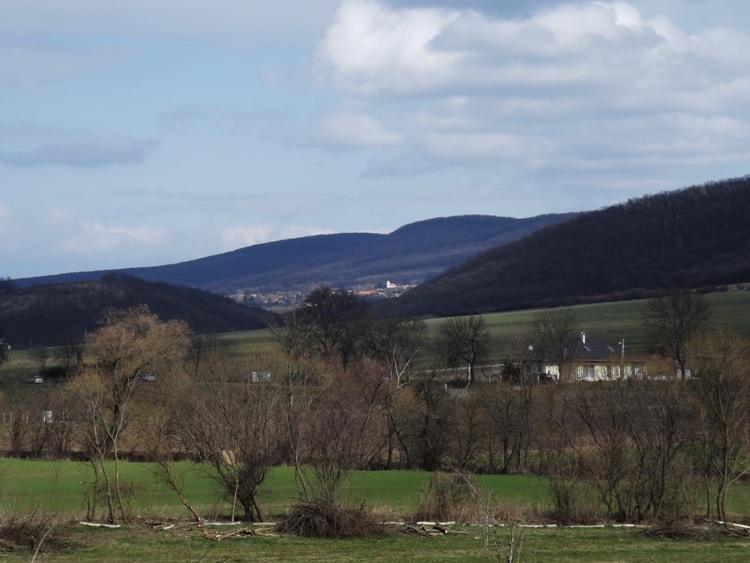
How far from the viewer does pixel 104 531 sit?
26406 mm

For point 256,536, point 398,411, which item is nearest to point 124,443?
point 398,411

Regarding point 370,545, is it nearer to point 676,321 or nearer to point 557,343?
point 676,321

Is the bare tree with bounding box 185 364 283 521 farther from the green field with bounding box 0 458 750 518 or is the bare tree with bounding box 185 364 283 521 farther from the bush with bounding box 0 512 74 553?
the bush with bounding box 0 512 74 553

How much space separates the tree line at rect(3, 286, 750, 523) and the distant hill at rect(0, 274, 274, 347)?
205ft

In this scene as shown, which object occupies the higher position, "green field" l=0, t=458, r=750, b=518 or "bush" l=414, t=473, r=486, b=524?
"bush" l=414, t=473, r=486, b=524

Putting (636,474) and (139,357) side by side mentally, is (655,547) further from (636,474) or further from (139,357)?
(139,357)

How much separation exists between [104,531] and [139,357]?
40.7 m

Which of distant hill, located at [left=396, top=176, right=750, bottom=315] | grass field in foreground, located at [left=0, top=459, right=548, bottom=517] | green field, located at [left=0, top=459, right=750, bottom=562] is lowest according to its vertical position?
grass field in foreground, located at [left=0, top=459, right=548, bottom=517]

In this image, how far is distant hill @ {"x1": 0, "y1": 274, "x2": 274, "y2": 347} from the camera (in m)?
154

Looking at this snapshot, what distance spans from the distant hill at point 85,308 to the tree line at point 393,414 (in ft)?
205

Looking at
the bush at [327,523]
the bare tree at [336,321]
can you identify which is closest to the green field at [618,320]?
the bare tree at [336,321]

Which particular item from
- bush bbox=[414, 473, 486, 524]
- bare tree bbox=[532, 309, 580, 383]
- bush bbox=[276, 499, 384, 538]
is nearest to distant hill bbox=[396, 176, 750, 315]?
bare tree bbox=[532, 309, 580, 383]

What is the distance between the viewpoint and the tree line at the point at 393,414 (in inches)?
1235

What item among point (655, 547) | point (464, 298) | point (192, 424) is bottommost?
point (655, 547)
